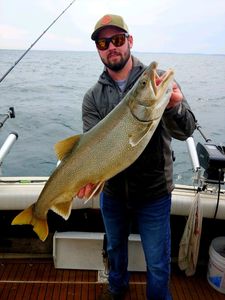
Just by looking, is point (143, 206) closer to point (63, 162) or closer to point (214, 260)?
point (63, 162)

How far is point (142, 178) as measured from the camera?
2861 mm

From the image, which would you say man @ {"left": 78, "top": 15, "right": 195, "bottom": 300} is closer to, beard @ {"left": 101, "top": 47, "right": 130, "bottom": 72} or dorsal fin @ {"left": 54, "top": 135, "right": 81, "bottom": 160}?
beard @ {"left": 101, "top": 47, "right": 130, "bottom": 72}

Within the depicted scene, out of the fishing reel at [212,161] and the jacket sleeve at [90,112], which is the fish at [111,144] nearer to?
the jacket sleeve at [90,112]

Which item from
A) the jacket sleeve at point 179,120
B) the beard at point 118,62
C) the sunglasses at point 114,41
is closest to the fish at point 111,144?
the jacket sleeve at point 179,120

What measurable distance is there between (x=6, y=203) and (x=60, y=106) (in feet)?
47.7

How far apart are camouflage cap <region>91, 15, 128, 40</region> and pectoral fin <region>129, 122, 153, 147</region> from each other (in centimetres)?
99

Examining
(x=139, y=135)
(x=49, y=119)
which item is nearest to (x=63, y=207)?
(x=139, y=135)

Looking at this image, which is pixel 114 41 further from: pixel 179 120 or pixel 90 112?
pixel 179 120

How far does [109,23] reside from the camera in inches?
111

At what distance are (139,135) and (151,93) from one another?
0.92ft

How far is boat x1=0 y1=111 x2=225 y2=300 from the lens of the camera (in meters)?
3.85

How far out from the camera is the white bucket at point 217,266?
3779 millimetres

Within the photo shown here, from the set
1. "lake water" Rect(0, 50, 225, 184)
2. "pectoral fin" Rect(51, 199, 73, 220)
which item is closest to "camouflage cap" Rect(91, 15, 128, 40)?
"pectoral fin" Rect(51, 199, 73, 220)

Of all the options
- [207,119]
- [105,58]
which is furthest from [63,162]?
[207,119]
